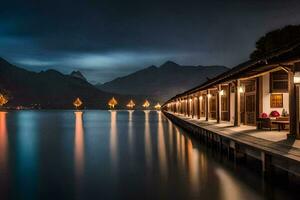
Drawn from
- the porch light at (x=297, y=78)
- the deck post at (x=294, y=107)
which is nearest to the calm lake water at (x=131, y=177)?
the deck post at (x=294, y=107)

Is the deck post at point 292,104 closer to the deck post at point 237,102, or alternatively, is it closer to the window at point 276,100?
the deck post at point 237,102

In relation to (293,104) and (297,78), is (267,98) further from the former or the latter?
(297,78)

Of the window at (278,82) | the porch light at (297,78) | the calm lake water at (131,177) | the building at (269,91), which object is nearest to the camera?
the calm lake water at (131,177)

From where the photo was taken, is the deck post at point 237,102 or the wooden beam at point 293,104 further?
the deck post at point 237,102

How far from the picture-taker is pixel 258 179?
1434cm

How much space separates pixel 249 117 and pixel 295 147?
43.4 ft

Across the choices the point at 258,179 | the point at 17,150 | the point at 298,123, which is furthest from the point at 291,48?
the point at 17,150

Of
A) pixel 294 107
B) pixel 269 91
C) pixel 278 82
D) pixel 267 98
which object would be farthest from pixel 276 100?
pixel 294 107

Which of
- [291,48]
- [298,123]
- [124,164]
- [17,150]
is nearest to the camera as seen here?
[291,48]

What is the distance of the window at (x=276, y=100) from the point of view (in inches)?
934

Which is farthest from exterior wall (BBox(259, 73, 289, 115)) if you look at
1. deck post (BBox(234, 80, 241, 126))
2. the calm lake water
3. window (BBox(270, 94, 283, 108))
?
the calm lake water

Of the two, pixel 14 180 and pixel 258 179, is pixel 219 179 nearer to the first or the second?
pixel 258 179

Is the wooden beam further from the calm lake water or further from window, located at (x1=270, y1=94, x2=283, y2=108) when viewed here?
window, located at (x1=270, y1=94, x2=283, y2=108)

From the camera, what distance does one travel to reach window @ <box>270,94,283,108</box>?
23.7m
